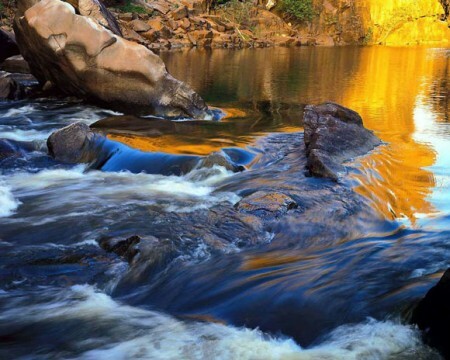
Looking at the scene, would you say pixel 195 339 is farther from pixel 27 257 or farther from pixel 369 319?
pixel 27 257

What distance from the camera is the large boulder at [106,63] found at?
10406 millimetres

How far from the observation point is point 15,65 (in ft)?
52.9

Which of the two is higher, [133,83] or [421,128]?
[133,83]

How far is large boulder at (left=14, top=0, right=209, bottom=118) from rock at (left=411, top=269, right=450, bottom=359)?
7824 millimetres

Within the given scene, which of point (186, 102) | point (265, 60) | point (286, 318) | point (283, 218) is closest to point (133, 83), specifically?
point (186, 102)

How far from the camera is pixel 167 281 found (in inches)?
165

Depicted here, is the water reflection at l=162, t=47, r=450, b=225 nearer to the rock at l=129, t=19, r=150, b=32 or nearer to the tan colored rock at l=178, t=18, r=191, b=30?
the rock at l=129, t=19, r=150, b=32

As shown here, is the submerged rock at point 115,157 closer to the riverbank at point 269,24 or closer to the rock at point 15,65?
the rock at point 15,65

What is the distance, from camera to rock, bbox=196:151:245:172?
7127mm

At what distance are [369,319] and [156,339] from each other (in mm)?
1299

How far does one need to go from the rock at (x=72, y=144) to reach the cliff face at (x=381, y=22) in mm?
38460

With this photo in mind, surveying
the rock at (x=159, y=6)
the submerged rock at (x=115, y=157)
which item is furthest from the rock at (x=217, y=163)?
the rock at (x=159, y=6)

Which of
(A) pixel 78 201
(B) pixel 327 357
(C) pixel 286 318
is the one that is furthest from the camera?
(A) pixel 78 201

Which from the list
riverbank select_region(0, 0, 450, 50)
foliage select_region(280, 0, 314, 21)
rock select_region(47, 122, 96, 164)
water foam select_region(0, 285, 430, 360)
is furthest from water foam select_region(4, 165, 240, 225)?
foliage select_region(280, 0, 314, 21)
